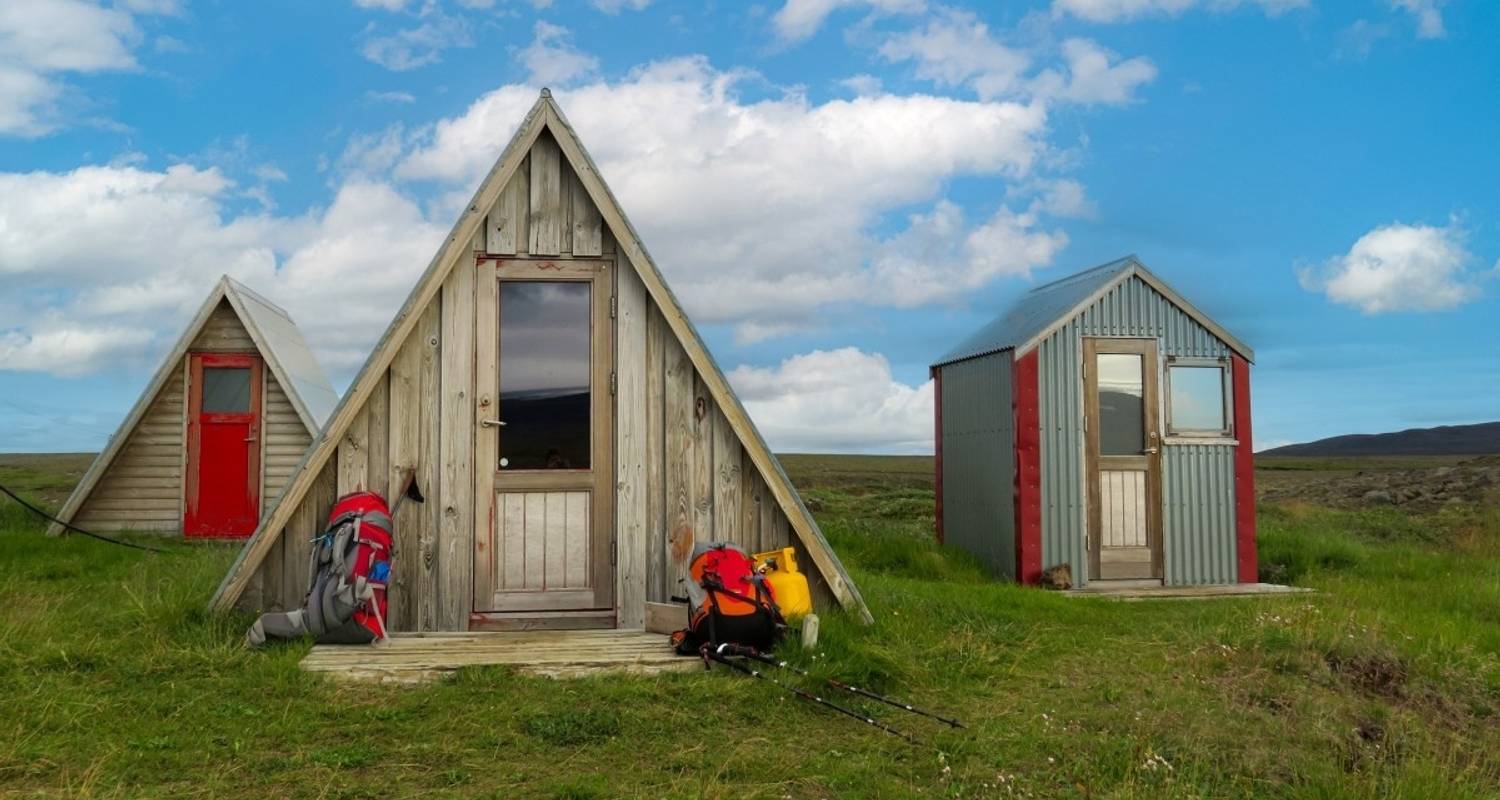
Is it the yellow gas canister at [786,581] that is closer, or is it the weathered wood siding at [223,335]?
the yellow gas canister at [786,581]

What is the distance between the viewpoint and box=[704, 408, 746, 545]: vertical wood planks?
308 inches

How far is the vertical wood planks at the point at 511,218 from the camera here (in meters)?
7.82

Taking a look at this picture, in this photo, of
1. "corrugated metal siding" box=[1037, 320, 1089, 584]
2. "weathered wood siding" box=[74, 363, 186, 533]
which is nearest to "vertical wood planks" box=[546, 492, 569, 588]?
"corrugated metal siding" box=[1037, 320, 1089, 584]

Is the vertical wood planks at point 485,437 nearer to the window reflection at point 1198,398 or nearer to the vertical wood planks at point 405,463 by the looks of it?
the vertical wood planks at point 405,463

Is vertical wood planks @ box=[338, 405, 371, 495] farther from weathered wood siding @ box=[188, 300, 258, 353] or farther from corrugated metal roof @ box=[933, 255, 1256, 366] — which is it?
weathered wood siding @ box=[188, 300, 258, 353]

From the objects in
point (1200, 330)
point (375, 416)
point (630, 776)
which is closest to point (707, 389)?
point (375, 416)

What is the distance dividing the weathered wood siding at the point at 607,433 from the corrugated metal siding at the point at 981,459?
527 cm

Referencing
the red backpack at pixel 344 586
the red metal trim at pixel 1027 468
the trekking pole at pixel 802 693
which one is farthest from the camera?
the red metal trim at pixel 1027 468

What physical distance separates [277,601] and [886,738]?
4.17 m

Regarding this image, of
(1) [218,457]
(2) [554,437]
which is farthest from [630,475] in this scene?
(1) [218,457]

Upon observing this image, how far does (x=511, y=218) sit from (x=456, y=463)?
1.71m

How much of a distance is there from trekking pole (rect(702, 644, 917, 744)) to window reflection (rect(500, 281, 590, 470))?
1.84m

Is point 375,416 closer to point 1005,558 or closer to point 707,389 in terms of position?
point 707,389

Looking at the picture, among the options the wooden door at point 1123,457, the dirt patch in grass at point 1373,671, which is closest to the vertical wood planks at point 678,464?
the dirt patch in grass at point 1373,671
